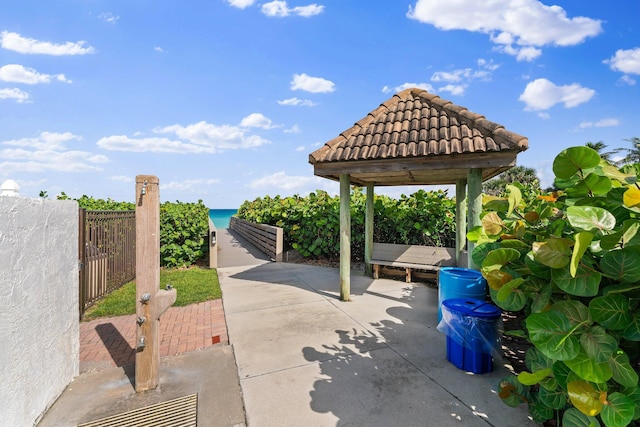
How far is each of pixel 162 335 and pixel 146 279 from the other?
5.74 ft

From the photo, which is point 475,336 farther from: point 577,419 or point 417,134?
point 417,134

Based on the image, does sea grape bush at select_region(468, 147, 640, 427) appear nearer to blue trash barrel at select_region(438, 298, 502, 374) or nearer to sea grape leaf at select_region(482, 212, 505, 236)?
sea grape leaf at select_region(482, 212, 505, 236)

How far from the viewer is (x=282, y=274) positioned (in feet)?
25.9

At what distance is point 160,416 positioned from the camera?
252 centimetres

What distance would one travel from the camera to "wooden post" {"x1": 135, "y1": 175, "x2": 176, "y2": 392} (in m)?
2.79

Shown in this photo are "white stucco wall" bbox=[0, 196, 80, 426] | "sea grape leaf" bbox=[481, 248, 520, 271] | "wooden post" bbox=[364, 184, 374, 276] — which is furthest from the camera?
"wooden post" bbox=[364, 184, 374, 276]

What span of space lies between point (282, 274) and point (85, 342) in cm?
449

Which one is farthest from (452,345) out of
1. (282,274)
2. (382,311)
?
(282,274)

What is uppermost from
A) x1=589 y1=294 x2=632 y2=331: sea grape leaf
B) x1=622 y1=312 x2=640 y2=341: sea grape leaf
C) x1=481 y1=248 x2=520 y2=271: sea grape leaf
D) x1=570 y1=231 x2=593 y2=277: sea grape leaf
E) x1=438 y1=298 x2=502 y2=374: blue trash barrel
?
x1=570 y1=231 x2=593 y2=277: sea grape leaf

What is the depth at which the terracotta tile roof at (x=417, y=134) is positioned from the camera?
439 cm

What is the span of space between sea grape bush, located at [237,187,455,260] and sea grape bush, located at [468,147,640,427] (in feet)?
19.9

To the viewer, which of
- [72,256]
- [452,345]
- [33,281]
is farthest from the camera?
[452,345]

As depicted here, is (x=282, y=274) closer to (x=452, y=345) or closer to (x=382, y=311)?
(x=382, y=311)

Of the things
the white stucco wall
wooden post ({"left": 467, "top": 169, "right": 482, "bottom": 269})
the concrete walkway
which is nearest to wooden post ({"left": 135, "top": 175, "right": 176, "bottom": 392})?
the white stucco wall
